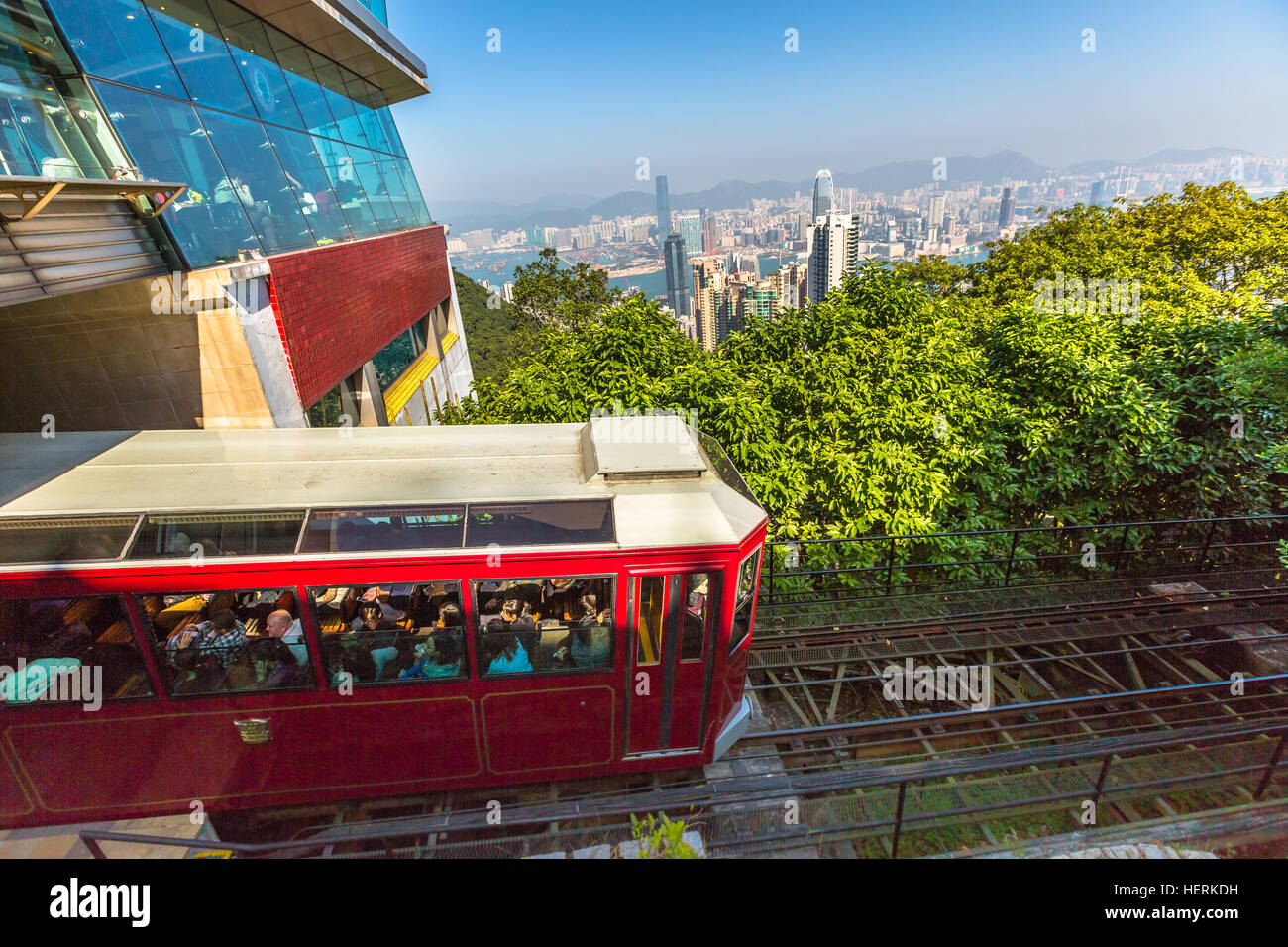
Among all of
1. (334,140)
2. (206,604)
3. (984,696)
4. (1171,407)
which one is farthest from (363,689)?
(334,140)

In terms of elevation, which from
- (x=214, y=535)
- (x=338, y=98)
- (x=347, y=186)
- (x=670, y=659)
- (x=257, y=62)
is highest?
(x=338, y=98)

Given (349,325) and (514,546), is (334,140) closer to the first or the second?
(349,325)

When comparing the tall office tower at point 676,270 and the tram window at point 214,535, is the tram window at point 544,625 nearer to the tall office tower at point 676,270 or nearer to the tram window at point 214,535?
the tram window at point 214,535

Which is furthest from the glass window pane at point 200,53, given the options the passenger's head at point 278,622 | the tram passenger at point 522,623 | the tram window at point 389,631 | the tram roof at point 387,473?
the tram passenger at point 522,623

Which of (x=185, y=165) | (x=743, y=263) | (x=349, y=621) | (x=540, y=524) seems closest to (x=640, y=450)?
(x=540, y=524)

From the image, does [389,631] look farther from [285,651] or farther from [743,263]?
[743,263]

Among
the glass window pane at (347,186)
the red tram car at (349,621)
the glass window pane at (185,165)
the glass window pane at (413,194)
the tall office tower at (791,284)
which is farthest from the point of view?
the tall office tower at (791,284)

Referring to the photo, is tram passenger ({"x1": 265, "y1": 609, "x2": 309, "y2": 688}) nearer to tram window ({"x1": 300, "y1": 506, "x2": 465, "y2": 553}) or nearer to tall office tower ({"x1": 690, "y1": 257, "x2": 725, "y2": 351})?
tram window ({"x1": 300, "y1": 506, "x2": 465, "y2": 553})
